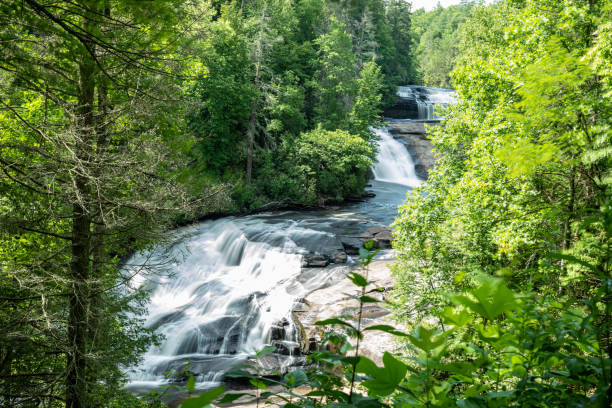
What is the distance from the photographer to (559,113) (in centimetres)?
563

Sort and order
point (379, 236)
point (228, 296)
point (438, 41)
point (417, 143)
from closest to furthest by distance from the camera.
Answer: point (228, 296), point (379, 236), point (417, 143), point (438, 41)

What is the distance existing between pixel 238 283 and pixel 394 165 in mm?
22644

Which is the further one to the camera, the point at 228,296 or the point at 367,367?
the point at 228,296

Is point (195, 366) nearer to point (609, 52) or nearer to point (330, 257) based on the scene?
point (330, 257)

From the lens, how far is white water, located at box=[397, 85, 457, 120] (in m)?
41.7

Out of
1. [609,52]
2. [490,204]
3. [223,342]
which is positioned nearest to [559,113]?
[609,52]

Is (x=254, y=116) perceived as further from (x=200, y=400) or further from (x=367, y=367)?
(x=200, y=400)

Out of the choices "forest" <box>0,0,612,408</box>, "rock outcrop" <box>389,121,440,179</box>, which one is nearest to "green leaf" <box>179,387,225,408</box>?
"forest" <box>0,0,612,408</box>

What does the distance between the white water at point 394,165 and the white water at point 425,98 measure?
9.39m

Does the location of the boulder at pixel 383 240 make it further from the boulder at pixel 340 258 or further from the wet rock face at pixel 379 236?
the boulder at pixel 340 258

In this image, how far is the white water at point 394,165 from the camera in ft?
106

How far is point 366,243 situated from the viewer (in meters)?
1.43

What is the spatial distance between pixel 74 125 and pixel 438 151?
430 inches

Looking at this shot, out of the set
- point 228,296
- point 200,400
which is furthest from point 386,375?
point 228,296
